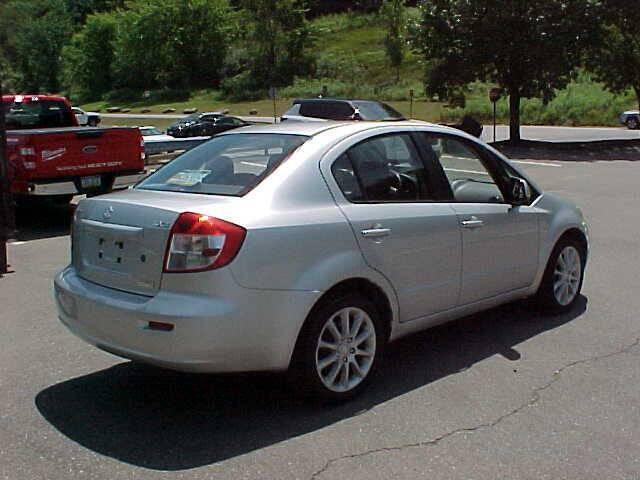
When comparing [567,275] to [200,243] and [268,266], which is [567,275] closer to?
[268,266]

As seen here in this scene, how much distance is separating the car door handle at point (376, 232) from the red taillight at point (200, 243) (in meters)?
0.84

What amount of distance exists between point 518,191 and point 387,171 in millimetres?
1298

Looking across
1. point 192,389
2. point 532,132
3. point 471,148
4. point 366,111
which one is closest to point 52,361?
point 192,389

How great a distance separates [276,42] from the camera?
252ft

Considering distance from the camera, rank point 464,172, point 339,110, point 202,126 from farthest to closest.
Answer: point 202,126
point 339,110
point 464,172

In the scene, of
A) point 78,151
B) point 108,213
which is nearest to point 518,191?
point 108,213

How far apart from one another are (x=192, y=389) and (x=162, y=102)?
7447cm

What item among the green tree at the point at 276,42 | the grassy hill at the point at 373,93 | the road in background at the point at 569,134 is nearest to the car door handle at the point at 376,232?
the road in background at the point at 569,134

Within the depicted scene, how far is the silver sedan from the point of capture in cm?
423

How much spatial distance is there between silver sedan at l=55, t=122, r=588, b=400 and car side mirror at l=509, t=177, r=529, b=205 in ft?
0.05

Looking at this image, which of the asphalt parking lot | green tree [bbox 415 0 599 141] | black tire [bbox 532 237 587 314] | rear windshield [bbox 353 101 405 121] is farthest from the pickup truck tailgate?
green tree [bbox 415 0 599 141]

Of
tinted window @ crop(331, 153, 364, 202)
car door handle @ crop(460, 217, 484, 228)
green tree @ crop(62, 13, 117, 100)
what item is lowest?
car door handle @ crop(460, 217, 484, 228)

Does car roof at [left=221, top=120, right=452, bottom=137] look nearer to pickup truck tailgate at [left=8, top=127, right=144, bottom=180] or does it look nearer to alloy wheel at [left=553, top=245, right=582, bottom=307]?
alloy wheel at [left=553, top=245, right=582, bottom=307]

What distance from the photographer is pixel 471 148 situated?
594cm
